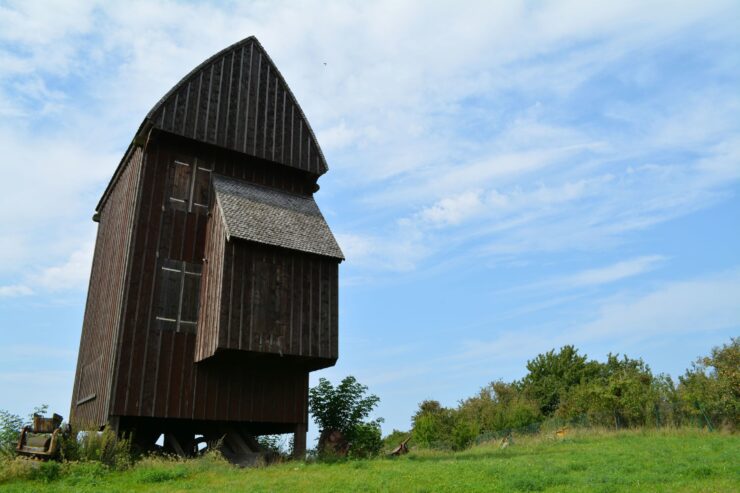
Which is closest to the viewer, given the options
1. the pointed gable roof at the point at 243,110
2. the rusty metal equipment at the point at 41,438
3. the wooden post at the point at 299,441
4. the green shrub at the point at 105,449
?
the rusty metal equipment at the point at 41,438

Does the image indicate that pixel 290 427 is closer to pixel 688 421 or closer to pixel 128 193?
pixel 128 193

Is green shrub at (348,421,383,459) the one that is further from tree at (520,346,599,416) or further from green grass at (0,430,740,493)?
tree at (520,346,599,416)

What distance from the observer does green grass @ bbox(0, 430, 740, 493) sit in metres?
12.6

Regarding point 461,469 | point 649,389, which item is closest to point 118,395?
point 461,469

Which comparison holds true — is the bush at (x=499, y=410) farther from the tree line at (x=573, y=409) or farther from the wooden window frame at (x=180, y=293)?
the wooden window frame at (x=180, y=293)

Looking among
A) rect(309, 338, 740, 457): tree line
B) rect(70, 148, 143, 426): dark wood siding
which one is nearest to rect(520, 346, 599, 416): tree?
rect(309, 338, 740, 457): tree line

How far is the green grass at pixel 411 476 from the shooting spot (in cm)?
1259

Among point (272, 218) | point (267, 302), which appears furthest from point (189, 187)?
point (267, 302)

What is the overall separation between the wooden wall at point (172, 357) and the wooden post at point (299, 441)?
36 centimetres

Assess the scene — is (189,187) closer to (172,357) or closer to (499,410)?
(172,357)

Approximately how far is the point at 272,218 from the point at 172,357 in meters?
5.27

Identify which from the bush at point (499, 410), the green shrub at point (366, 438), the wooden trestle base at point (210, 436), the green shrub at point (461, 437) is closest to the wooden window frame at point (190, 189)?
the wooden trestle base at point (210, 436)

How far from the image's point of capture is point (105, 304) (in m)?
20.4

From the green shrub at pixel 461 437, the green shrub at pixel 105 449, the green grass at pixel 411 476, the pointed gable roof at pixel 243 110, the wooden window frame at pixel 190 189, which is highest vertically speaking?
the pointed gable roof at pixel 243 110
